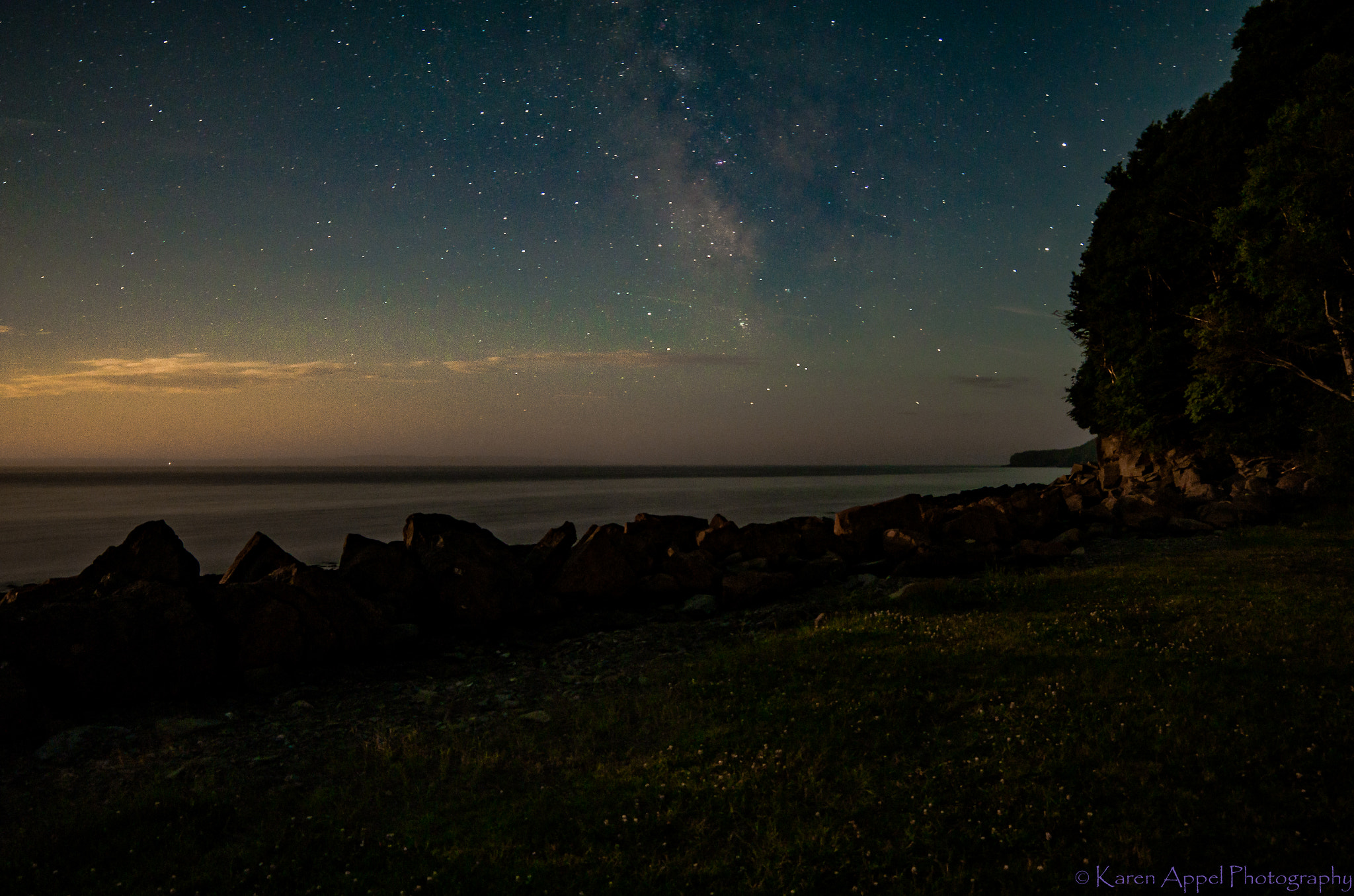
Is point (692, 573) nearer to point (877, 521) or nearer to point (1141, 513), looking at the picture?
point (877, 521)

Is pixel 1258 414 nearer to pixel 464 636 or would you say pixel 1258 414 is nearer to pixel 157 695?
pixel 464 636

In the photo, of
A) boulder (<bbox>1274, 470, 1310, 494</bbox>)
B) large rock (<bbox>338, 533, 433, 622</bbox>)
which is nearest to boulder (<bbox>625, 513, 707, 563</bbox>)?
large rock (<bbox>338, 533, 433, 622</bbox>)

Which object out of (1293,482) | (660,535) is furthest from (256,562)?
(1293,482)

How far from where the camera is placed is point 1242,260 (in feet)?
82.1

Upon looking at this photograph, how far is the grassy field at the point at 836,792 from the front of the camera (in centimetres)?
573

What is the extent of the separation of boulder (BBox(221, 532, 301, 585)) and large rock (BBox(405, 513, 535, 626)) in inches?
123

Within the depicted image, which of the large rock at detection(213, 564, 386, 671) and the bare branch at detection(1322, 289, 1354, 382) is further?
the bare branch at detection(1322, 289, 1354, 382)

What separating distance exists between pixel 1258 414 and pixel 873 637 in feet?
113

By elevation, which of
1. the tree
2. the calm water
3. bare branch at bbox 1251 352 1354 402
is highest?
the tree

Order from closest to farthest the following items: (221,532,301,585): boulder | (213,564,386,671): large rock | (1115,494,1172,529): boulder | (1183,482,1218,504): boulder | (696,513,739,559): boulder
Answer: (213,564,386,671): large rock → (221,532,301,585): boulder → (696,513,739,559): boulder → (1115,494,1172,529): boulder → (1183,482,1218,504): boulder

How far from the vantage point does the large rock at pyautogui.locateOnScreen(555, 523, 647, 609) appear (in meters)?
18.1

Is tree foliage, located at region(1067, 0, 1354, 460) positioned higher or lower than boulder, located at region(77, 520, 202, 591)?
higher

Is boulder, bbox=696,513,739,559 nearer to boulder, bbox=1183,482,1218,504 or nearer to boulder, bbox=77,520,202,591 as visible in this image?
boulder, bbox=77,520,202,591

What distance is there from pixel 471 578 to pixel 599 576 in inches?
136
